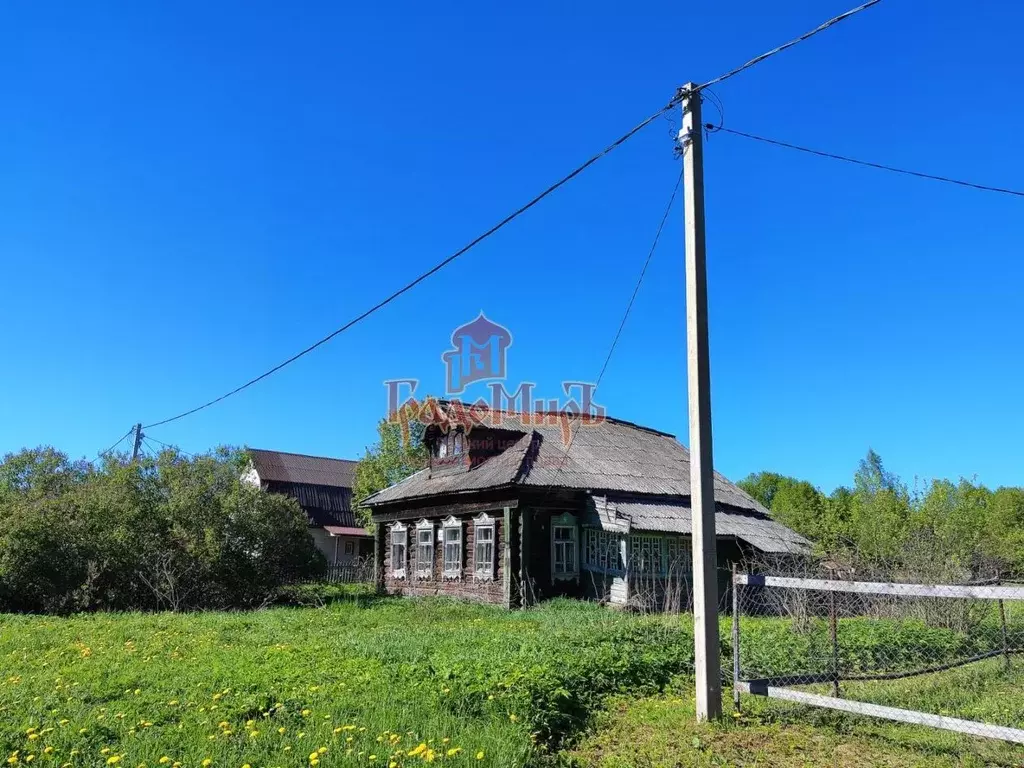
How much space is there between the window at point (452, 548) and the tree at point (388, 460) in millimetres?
19865

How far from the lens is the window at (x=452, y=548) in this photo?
21.6m

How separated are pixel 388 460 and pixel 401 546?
18.2 m

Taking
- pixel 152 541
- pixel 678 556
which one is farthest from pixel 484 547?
pixel 152 541

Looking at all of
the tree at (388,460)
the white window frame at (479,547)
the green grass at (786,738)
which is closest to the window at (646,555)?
the white window frame at (479,547)

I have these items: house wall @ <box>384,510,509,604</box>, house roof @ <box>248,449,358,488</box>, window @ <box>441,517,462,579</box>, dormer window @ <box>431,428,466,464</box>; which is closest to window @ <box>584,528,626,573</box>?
house wall @ <box>384,510,509,604</box>

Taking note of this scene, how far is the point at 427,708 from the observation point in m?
6.25

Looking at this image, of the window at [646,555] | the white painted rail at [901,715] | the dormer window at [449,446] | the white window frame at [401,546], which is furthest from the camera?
the white window frame at [401,546]

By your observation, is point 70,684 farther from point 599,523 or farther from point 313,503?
point 313,503

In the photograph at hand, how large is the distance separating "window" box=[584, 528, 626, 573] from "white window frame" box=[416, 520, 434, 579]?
571 cm

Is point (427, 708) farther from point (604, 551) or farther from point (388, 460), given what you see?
point (388, 460)

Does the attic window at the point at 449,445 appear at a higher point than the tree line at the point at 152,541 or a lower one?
higher

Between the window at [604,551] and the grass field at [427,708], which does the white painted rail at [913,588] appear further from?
the window at [604,551]

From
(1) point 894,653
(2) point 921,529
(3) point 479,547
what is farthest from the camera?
(3) point 479,547

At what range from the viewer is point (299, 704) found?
6426 millimetres
